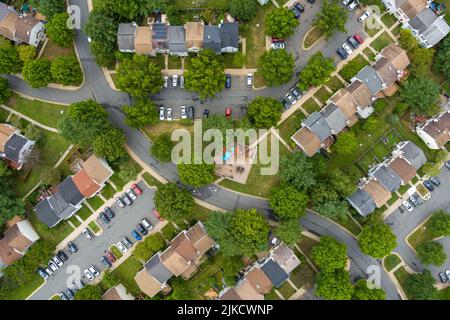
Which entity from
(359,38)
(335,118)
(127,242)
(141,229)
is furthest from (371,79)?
(127,242)

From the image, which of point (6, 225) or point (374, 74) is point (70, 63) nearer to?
point (6, 225)

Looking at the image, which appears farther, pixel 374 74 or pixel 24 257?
pixel 24 257

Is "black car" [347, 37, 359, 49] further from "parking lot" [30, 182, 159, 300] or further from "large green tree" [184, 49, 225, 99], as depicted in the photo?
"parking lot" [30, 182, 159, 300]

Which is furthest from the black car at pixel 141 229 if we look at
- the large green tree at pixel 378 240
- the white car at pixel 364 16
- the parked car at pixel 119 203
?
the white car at pixel 364 16

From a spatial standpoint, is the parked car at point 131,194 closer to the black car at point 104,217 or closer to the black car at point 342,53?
the black car at point 104,217

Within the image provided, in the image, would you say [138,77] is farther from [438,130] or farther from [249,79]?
[438,130]

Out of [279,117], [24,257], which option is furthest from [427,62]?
[24,257]

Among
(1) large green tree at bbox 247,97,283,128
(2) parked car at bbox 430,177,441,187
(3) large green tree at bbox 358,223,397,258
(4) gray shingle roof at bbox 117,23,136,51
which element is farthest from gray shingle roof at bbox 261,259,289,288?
(4) gray shingle roof at bbox 117,23,136,51
